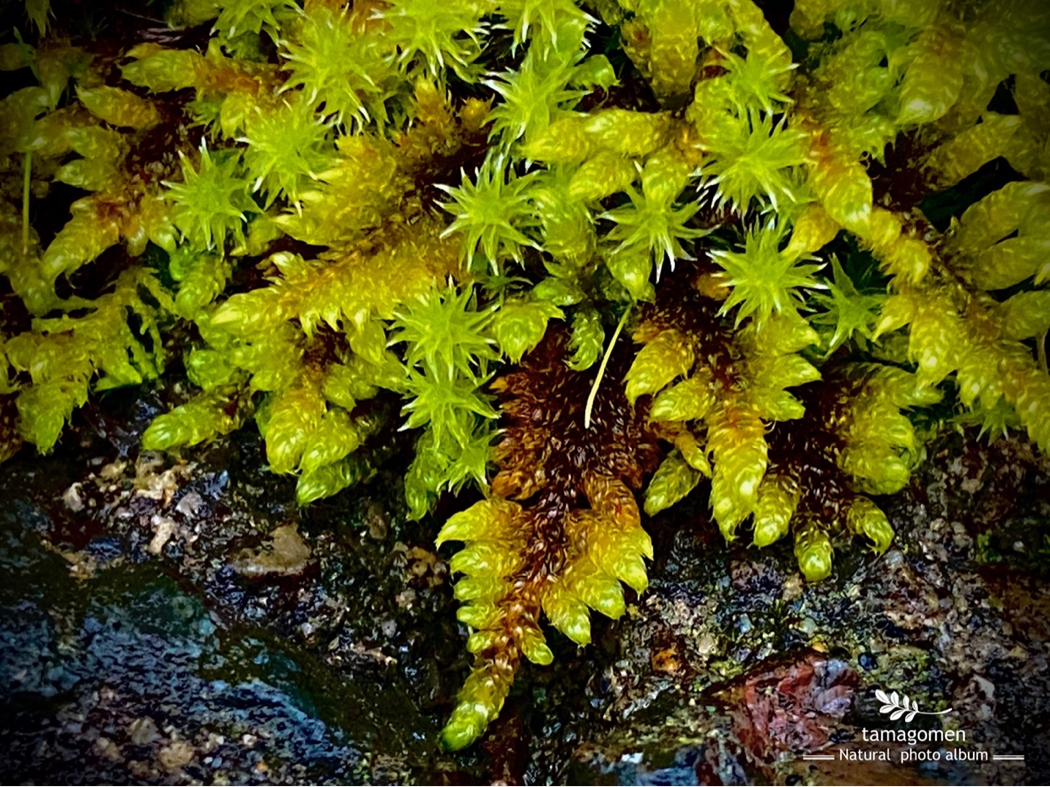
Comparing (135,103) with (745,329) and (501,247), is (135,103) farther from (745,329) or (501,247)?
(745,329)

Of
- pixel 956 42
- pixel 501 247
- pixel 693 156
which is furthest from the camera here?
pixel 501 247

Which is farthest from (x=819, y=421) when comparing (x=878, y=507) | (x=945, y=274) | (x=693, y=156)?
(x=693, y=156)

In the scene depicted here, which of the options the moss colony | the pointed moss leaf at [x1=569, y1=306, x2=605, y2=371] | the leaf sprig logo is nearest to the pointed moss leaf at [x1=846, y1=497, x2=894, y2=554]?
the moss colony

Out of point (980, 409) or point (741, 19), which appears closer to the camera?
point (741, 19)

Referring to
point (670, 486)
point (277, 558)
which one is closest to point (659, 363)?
point (670, 486)

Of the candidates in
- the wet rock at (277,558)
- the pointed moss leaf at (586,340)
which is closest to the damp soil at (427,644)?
the wet rock at (277,558)

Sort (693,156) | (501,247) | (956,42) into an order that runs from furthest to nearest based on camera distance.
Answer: (501,247) < (693,156) < (956,42)

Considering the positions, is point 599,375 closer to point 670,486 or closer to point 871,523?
point 670,486

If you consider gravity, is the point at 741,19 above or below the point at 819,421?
above
